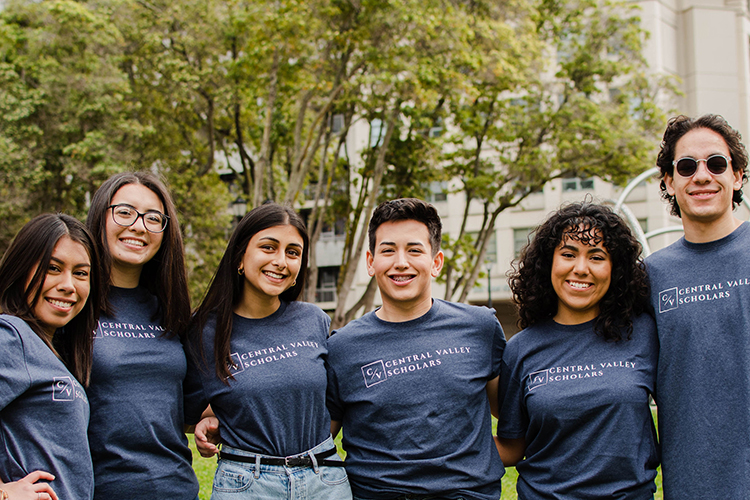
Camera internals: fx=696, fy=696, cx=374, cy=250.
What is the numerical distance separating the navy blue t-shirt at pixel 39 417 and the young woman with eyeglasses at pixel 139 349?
0.16 meters

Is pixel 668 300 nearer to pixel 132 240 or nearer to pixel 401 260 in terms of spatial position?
pixel 401 260

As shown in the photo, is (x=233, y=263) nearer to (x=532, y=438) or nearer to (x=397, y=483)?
(x=397, y=483)

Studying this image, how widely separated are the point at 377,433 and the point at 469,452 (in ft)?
1.44

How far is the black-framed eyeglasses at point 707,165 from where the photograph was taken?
3.18m

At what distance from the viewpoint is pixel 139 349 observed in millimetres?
3215

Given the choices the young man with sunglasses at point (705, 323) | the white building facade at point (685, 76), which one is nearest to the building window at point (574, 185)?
the white building facade at point (685, 76)

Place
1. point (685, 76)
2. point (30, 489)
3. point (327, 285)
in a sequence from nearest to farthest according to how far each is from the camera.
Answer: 1. point (30, 489)
2. point (685, 76)
3. point (327, 285)

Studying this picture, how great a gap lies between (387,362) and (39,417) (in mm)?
1535

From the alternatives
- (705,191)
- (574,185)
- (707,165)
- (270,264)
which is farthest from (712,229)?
(574,185)

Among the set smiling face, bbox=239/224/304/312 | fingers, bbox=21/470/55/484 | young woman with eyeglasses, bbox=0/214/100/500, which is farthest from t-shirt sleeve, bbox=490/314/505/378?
fingers, bbox=21/470/55/484

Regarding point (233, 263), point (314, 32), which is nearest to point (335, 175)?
point (314, 32)

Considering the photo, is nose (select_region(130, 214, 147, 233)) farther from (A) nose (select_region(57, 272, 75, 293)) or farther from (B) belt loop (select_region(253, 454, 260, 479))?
(B) belt loop (select_region(253, 454, 260, 479))

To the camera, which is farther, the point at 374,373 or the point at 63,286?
the point at 374,373

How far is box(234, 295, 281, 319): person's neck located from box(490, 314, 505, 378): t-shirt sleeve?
45.7 inches
